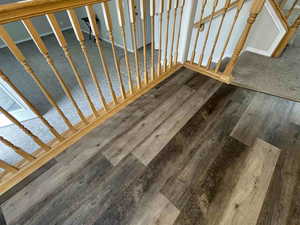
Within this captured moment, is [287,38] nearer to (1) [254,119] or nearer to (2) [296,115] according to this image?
(2) [296,115]

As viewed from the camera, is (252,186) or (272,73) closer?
(252,186)

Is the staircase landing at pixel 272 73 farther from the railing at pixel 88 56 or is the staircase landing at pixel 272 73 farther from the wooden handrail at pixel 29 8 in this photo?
the wooden handrail at pixel 29 8

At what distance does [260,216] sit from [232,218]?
0.58 feet

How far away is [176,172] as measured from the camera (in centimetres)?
108

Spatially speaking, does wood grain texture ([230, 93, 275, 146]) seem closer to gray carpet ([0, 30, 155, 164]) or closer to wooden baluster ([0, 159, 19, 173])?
wooden baluster ([0, 159, 19, 173])

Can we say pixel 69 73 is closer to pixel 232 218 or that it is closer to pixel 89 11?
pixel 89 11

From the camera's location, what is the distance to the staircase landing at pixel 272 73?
1736 mm

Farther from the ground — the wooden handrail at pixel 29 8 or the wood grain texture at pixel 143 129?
the wooden handrail at pixel 29 8

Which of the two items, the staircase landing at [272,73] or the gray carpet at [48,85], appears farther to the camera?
the gray carpet at [48,85]

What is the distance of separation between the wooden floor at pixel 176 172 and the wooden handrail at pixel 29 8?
92 centimetres

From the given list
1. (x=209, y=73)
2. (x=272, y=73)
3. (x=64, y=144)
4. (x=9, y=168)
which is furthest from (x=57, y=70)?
(x=272, y=73)

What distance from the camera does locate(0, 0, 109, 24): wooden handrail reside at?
0.58 metres

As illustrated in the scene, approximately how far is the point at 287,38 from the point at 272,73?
2.27 ft

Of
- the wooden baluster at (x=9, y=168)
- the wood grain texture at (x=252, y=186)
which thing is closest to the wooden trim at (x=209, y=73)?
the wood grain texture at (x=252, y=186)
